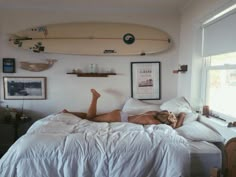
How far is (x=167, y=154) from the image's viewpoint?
1786mm

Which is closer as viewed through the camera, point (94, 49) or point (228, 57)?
point (228, 57)

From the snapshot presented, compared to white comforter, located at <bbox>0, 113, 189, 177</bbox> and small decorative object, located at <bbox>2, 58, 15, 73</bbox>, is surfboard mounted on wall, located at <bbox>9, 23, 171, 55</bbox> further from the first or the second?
white comforter, located at <bbox>0, 113, 189, 177</bbox>

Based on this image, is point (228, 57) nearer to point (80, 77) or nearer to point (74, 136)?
point (74, 136)

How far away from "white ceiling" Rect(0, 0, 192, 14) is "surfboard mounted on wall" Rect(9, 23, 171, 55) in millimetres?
241

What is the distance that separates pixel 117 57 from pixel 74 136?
5.99 ft

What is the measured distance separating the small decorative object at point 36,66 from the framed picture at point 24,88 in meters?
0.14

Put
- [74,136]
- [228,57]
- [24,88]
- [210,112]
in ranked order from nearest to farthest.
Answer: [74,136], [228,57], [210,112], [24,88]

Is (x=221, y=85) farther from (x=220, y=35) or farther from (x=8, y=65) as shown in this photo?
(x=8, y=65)

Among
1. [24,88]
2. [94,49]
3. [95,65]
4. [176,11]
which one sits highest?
[176,11]

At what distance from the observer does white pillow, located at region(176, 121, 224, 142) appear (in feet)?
6.81

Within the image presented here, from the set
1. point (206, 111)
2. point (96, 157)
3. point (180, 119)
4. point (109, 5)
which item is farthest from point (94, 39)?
point (96, 157)

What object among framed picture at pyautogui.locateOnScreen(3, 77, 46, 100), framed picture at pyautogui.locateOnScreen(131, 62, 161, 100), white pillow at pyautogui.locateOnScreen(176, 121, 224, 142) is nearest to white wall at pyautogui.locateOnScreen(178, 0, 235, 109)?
framed picture at pyautogui.locateOnScreen(131, 62, 161, 100)

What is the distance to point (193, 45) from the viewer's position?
9.33ft

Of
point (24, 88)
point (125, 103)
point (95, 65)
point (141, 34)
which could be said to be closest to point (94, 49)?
point (95, 65)
